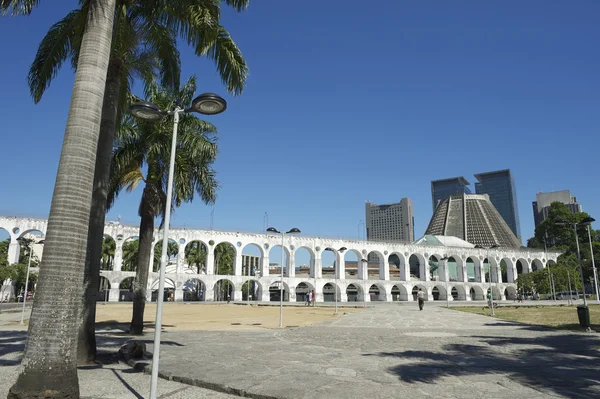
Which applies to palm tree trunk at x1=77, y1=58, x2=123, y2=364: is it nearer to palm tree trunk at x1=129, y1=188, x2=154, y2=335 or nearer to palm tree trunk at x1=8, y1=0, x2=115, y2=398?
palm tree trunk at x1=8, y1=0, x2=115, y2=398

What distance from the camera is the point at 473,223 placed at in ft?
428

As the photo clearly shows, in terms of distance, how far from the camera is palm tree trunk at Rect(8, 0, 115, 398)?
5098 mm

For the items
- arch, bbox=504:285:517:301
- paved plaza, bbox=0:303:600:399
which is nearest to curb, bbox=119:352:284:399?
paved plaza, bbox=0:303:600:399

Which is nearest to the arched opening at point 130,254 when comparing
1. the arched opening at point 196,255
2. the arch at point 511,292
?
the arched opening at point 196,255

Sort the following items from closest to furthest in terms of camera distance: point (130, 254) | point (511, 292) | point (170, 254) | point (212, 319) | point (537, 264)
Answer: point (212, 319) → point (130, 254) → point (170, 254) → point (511, 292) → point (537, 264)

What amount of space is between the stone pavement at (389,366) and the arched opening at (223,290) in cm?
5000

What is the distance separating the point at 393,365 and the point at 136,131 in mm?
10922

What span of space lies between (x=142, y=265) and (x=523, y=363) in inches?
448

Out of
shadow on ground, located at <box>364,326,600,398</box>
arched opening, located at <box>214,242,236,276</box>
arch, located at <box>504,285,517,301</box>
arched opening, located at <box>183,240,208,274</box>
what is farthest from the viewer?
arch, located at <box>504,285,517,301</box>

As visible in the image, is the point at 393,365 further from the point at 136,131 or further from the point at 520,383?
the point at 136,131

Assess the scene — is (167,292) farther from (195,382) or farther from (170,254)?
(195,382)

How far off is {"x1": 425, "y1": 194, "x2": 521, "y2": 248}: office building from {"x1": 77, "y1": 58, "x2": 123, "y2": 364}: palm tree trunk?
415ft

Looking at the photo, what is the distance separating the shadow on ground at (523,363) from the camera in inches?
257

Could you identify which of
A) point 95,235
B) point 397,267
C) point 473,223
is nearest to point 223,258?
point 95,235
